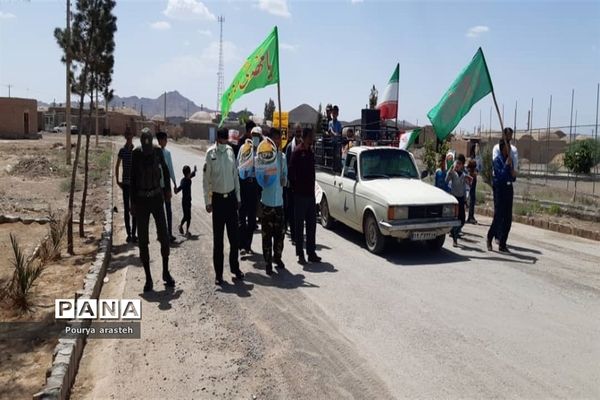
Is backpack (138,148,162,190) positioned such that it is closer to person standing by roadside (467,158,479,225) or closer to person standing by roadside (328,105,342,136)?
person standing by roadside (328,105,342,136)

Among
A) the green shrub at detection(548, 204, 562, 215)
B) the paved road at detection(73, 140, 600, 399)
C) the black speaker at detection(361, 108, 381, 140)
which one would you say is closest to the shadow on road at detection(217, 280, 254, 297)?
the paved road at detection(73, 140, 600, 399)

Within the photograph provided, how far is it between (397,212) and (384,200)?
0.99 ft

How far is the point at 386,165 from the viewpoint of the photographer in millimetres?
10031

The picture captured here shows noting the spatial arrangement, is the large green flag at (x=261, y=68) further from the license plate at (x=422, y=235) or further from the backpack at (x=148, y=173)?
the license plate at (x=422, y=235)

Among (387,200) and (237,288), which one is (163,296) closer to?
(237,288)

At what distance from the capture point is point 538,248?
9.84 m

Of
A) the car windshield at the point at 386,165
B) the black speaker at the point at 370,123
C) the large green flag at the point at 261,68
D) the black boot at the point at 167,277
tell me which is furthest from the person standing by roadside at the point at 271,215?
the black speaker at the point at 370,123

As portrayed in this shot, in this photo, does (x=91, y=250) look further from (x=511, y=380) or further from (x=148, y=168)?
(x=511, y=380)

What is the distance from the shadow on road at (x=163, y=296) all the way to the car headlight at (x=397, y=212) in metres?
3.54

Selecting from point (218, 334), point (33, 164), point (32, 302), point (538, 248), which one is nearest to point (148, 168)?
point (32, 302)

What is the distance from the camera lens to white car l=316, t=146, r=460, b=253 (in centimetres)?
862

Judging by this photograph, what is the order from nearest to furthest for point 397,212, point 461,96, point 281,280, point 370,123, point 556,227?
point 281,280, point 397,212, point 461,96, point 556,227, point 370,123

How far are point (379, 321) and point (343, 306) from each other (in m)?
0.61

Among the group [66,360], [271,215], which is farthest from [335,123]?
[66,360]
